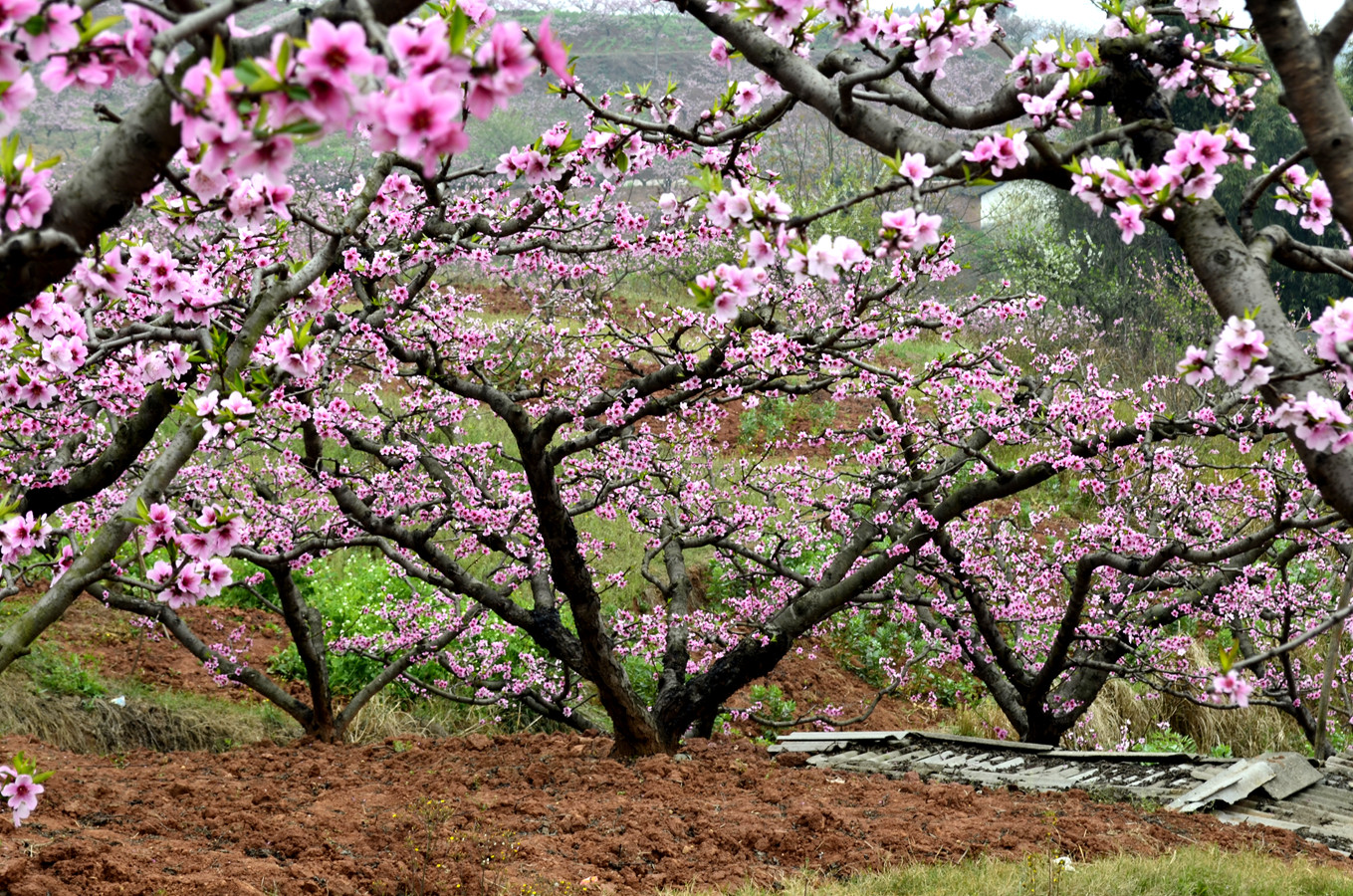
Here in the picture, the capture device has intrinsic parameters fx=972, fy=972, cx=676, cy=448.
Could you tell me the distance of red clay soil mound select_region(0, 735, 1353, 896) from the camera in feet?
11.8

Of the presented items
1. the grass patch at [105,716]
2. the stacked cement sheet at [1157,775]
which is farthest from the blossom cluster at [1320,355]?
the grass patch at [105,716]

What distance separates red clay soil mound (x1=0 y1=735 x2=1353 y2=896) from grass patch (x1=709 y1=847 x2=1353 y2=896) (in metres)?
0.20

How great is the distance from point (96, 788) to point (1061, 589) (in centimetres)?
1021

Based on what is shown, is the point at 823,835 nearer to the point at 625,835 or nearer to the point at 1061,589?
the point at 625,835

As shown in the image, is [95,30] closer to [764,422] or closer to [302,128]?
[302,128]

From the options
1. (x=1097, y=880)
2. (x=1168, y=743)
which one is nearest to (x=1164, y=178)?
(x=1097, y=880)

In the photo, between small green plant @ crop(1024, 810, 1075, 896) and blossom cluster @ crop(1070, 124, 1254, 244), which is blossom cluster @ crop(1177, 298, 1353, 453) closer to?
blossom cluster @ crop(1070, 124, 1254, 244)

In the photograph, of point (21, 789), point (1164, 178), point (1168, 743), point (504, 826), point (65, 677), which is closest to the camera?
point (1164, 178)

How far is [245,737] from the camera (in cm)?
776

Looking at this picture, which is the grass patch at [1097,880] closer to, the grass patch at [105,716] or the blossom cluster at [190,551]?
the blossom cluster at [190,551]

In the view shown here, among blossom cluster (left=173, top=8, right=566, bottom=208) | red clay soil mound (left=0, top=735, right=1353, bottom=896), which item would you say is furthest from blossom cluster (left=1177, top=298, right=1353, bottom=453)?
red clay soil mound (left=0, top=735, right=1353, bottom=896)

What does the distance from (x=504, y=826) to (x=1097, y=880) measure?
2.50m

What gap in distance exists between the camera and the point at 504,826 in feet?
14.5

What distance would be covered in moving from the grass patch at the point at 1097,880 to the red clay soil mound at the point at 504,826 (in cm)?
20
